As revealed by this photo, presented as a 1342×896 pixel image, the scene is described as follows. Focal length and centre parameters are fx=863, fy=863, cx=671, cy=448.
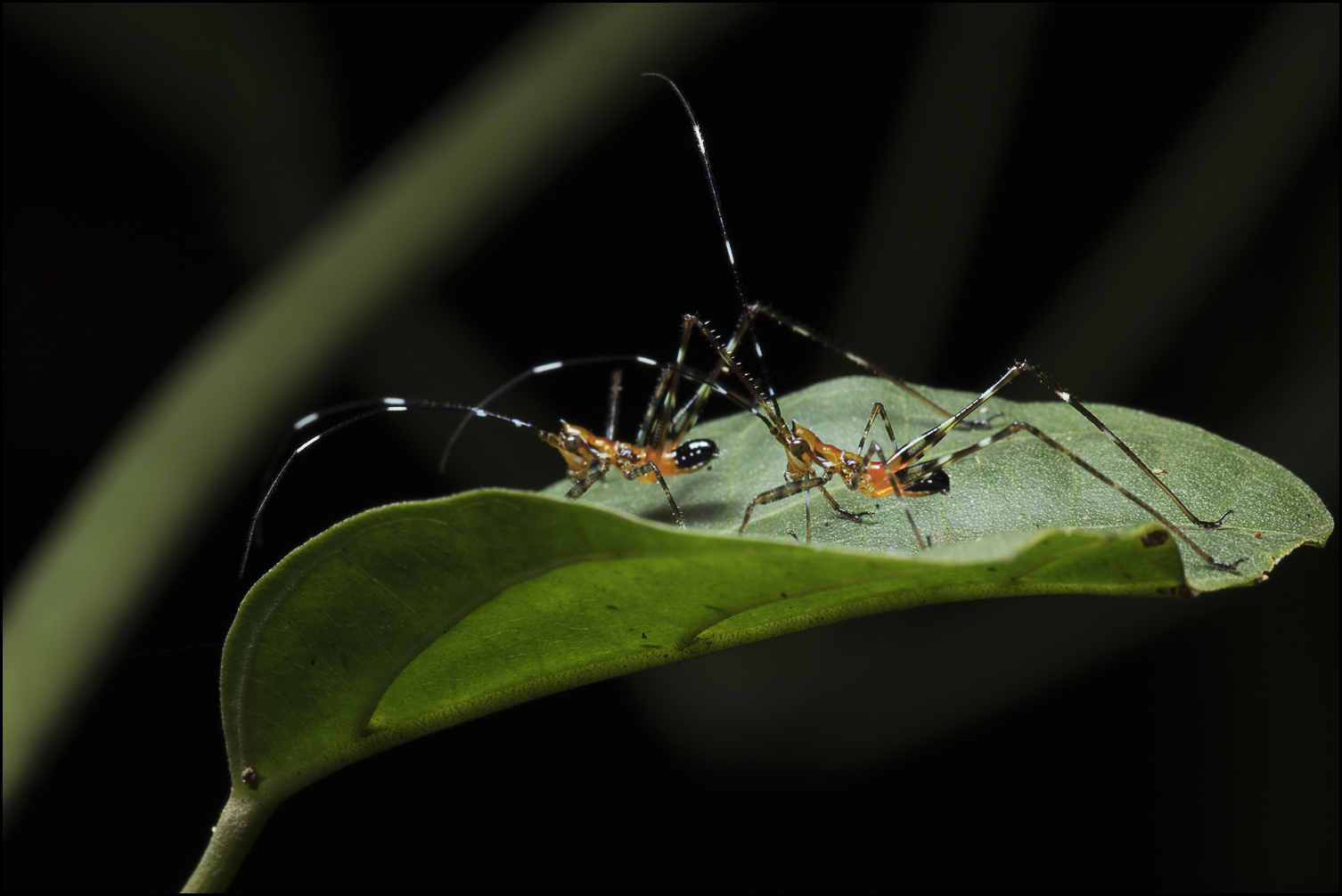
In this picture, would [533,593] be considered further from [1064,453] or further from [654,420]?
[654,420]

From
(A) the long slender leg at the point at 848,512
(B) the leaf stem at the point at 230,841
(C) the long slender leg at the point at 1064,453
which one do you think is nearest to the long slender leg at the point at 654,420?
(A) the long slender leg at the point at 848,512

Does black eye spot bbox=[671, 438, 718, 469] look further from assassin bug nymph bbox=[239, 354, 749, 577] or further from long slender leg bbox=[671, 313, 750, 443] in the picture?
long slender leg bbox=[671, 313, 750, 443]

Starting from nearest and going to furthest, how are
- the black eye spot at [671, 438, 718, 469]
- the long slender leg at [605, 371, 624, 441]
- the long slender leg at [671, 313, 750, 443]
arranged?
the black eye spot at [671, 438, 718, 469] → the long slender leg at [671, 313, 750, 443] → the long slender leg at [605, 371, 624, 441]

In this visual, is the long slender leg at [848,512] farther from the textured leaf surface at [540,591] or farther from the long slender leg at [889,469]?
the textured leaf surface at [540,591]

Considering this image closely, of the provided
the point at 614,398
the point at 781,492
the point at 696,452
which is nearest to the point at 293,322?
the point at 614,398

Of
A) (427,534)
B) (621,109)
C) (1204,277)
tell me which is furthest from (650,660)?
(1204,277)

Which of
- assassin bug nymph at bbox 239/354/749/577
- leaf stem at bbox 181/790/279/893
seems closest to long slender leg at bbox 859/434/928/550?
assassin bug nymph at bbox 239/354/749/577
